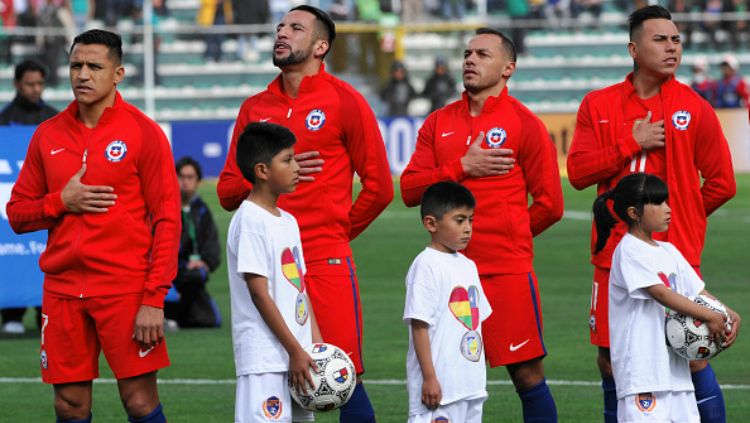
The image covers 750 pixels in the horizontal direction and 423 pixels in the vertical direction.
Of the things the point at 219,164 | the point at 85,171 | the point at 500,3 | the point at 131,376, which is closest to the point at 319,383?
the point at 131,376

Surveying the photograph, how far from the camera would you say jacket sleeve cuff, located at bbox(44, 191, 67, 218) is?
704 cm

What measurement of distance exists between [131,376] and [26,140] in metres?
6.12

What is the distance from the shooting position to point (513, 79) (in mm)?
34406

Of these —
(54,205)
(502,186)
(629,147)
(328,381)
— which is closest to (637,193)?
(629,147)

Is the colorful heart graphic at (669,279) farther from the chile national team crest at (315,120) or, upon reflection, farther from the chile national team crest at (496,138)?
the chile national team crest at (315,120)

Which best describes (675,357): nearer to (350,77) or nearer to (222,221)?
(222,221)

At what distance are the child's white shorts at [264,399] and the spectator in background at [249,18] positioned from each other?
1030 inches

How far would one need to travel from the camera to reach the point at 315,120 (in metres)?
7.50

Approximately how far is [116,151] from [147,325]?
79cm

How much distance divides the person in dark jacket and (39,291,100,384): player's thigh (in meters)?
6.14

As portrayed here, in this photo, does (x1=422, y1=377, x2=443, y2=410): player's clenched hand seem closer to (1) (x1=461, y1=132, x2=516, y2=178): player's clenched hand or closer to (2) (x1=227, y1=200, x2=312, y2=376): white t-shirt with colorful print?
(2) (x1=227, y1=200, x2=312, y2=376): white t-shirt with colorful print

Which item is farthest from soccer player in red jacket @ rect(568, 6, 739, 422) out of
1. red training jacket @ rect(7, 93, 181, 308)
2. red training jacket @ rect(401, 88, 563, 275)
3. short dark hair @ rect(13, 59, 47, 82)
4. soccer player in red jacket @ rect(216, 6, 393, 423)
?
short dark hair @ rect(13, 59, 47, 82)

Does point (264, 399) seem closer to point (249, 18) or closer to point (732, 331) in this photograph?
point (732, 331)

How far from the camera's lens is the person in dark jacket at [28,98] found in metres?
12.9
